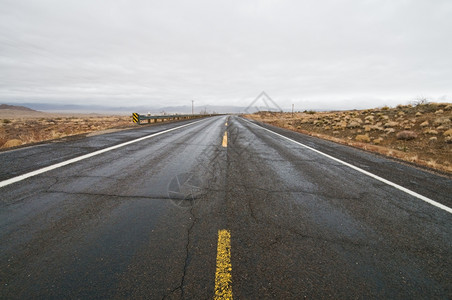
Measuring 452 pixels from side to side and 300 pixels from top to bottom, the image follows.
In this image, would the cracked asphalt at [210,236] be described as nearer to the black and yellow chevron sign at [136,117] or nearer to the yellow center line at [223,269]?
the yellow center line at [223,269]

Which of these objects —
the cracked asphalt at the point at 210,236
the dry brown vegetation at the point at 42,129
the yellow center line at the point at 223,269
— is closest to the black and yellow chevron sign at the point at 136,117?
the dry brown vegetation at the point at 42,129

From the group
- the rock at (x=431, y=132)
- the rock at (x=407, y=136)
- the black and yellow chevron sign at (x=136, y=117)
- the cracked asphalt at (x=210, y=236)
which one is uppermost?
the black and yellow chevron sign at (x=136, y=117)

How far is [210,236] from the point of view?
227 centimetres

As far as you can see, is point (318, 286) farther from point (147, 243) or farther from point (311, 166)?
point (311, 166)

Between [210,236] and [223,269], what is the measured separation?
503 mm

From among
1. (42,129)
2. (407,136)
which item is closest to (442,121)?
(407,136)

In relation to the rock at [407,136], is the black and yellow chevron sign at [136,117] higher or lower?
higher

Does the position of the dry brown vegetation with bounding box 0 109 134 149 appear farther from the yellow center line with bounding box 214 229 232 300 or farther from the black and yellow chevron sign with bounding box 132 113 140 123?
the yellow center line with bounding box 214 229 232 300

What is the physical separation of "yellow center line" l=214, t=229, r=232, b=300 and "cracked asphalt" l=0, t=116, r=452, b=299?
0.06m

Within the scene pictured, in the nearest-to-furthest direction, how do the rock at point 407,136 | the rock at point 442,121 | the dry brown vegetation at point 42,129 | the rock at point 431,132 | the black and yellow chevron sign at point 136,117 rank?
the dry brown vegetation at point 42,129 → the rock at point 431,132 → the rock at point 407,136 → the rock at point 442,121 → the black and yellow chevron sign at point 136,117

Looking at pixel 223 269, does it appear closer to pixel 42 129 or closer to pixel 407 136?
pixel 407 136

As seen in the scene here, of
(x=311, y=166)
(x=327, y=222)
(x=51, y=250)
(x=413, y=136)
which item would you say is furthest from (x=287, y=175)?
(x=413, y=136)

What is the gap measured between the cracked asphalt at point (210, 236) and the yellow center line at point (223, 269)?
0.06 m

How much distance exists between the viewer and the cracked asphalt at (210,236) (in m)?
1.69
